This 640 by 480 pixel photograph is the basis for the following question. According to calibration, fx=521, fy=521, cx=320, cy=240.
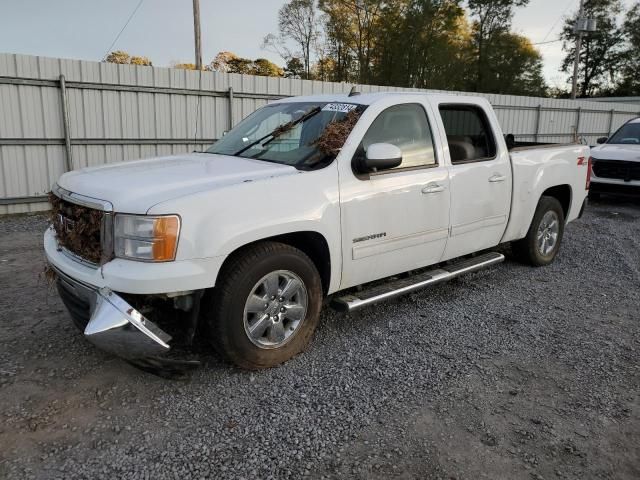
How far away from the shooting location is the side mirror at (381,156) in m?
3.69

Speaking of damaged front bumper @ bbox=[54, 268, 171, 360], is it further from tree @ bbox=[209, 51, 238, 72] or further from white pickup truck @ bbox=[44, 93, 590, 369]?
tree @ bbox=[209, 51, 238, 72]

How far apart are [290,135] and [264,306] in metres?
1.50

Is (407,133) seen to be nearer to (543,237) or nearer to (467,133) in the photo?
(467,133)

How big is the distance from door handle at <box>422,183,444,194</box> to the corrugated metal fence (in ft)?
24.4

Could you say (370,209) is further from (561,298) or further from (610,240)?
(610,240)

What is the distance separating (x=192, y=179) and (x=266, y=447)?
169 cm


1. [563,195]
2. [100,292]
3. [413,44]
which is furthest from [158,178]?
[413,44]

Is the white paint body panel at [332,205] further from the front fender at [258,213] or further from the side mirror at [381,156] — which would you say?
the side mirror at [381,156]

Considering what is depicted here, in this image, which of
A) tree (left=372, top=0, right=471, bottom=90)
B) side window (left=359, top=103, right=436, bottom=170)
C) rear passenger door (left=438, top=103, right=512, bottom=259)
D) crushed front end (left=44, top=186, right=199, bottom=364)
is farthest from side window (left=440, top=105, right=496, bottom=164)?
tree (left=372, top=0, right=471, bottom=90)

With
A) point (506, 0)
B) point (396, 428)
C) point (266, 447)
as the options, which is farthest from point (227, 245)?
point (506, 0)

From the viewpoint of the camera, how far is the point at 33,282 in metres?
5.32

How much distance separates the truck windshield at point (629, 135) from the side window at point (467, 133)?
804 cm

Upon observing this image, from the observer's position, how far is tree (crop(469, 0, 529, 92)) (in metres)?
39.6

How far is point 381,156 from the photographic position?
12.1ft
